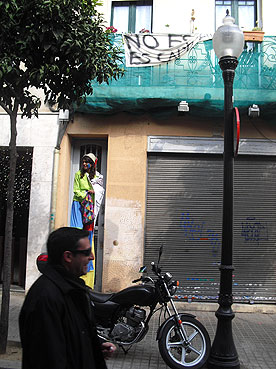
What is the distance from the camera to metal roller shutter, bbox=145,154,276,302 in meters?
7.61

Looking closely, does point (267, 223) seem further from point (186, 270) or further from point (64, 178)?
point (64, 178)

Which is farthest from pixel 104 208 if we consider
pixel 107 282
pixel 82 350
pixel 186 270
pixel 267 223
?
pixel 82 350

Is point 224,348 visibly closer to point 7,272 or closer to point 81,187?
point 7,272

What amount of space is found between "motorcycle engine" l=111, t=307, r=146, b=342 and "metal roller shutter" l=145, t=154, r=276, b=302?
118 inches

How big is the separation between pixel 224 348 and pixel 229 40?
13.4ft

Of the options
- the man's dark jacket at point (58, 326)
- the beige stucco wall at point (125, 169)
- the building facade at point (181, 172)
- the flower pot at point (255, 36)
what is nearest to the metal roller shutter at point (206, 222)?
the building facade at point (181, 172)

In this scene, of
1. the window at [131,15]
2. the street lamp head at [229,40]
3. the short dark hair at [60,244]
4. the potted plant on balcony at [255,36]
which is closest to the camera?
the short dark hair at [60,244]

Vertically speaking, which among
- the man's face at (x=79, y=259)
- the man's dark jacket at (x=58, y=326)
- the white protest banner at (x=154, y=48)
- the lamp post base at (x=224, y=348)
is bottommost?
the lamp post base at (x=224, y=348)

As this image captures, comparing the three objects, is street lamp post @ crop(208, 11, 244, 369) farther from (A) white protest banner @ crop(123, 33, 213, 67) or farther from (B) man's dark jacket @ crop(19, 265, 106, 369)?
(B) man's dark jacket @ crop(19, 265, 106, 369)

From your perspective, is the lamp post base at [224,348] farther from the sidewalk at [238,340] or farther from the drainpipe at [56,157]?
the drainpipe at [56,157]

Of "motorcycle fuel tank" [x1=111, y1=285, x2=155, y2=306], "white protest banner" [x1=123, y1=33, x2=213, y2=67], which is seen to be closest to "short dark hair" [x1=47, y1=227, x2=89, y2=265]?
"motorcycle fuel tank" [x1=111, y1=285, x2=155, y2=306]

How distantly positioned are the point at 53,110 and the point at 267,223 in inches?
211

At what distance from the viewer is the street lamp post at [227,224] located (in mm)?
4508

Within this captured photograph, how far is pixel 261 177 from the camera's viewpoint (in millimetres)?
7844
